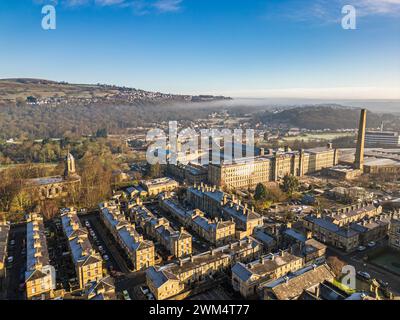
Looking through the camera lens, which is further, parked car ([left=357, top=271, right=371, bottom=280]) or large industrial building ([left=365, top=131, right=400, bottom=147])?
large industrial building ([left=365, top=131, right=400, bottom=147])

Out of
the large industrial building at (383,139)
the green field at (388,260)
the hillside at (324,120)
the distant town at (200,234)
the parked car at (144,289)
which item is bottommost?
the green field at (388,260)

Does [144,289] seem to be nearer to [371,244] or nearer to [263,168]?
[371,244]

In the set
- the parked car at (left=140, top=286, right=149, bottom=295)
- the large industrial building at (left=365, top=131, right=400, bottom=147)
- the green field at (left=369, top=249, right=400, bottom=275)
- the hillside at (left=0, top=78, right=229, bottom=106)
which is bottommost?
the green field at (left=369, top=249, right=400, bottom=275)

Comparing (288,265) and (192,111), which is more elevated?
(192,111)

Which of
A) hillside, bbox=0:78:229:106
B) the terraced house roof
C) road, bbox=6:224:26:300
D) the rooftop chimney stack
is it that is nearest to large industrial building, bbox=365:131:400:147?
the rooftop chimney stack

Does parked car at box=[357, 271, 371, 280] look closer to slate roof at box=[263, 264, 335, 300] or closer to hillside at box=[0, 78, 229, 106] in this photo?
slate roof at box=[263, 264, 335, 300]

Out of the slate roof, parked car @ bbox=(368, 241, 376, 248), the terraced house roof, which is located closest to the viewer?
the slate roof

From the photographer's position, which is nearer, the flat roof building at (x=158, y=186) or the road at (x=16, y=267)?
the road at (x=16, y=267)

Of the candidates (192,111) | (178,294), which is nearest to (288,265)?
(178,294)

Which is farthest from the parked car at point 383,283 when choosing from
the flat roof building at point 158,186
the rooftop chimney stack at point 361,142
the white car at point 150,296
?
the rooftop chimney stack at point 361,142

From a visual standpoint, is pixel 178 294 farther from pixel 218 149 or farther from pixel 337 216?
pixel 218 149

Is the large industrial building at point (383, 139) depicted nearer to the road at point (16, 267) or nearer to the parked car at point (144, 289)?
the parked car at point (144, 289)
